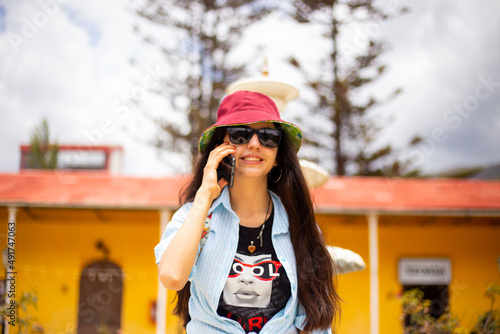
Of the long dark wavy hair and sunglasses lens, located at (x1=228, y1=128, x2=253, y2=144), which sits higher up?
sunglasses lens, located at (x1=228, y1=128, x2=253, y2=144)

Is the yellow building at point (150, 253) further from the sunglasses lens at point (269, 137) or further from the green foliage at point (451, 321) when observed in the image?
the sunglasses lens at point (269, 137)

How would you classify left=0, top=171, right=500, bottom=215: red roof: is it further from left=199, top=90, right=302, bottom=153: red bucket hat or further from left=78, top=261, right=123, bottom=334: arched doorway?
left=199, top=90, right=302, bottom=153: red bucket hat

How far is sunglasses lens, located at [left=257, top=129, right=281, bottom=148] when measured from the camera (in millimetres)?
1799

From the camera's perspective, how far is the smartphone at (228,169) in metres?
1.75

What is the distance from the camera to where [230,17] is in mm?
14383

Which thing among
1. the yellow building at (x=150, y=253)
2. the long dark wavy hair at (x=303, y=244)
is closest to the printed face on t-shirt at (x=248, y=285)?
the long dark wavy hair at (x=303, y=244)

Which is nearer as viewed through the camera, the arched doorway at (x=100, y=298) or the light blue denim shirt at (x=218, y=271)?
the light blue denim shirt at (x=218, y=271)

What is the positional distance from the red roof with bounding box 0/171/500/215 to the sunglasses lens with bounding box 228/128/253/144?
206 inches

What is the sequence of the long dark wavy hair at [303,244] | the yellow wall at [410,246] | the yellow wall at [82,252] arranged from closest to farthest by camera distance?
the long dark wavy hair at [303,244] < the yellow wall at [82,252] < the yellow wall at [410,246]

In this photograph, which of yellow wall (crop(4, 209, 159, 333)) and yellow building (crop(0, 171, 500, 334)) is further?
yellow wall (crop(4, 209, 159, 333))

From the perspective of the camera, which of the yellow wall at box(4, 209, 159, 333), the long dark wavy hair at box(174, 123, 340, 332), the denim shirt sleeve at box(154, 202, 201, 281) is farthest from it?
the yellow wall at box(4, 209, 159, 333)

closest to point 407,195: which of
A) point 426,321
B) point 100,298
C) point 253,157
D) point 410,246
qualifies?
point 410,246

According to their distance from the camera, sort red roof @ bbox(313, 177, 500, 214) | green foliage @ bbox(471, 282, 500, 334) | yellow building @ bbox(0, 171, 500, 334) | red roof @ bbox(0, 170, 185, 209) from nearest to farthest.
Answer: green foliage @ bbox(471, 282, 500, 334) < red roof @ bbox(0, 170, 185, 209) < red roof @ bbox(313, 177, 500, 214) < yellow building @ bbox(0, 171, 500, 334)

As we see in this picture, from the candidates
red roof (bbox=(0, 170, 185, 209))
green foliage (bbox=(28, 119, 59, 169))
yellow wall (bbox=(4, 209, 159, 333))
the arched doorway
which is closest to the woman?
red roof (bbox=(0, 170, 185, 209))
